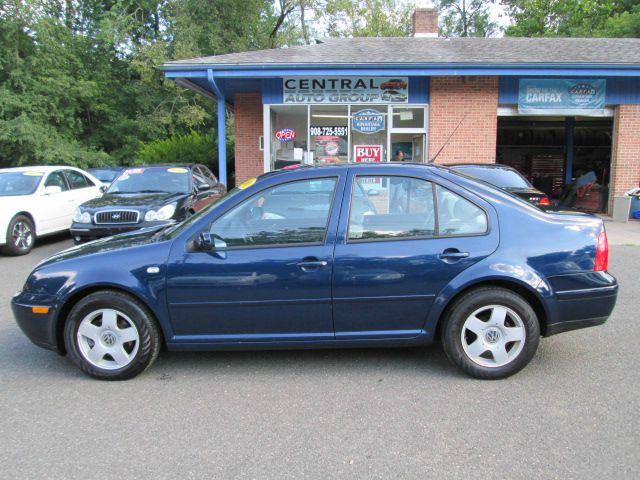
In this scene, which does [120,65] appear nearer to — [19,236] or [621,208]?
[19,236]

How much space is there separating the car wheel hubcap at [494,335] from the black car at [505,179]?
5.09 meters

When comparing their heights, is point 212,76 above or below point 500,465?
above

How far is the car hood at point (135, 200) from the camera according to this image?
7.91 metres

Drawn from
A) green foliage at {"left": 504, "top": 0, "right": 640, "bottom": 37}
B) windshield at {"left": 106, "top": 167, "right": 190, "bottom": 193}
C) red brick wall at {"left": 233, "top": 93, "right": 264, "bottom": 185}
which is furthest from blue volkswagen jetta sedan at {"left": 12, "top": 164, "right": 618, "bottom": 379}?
green foliage at {"left": 504, "top": 0, "right": 640, "bottom": 37}

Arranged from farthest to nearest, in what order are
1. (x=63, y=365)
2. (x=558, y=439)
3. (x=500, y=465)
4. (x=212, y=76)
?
(x=212, y=76) → (x=63, y=365) → (x=558, y=439) → (x=500, y=465)

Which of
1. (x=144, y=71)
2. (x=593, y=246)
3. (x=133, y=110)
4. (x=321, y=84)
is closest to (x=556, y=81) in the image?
(x=321, y=84)

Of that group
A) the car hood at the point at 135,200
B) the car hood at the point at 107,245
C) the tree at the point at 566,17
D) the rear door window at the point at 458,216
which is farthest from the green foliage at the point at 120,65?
the rear door window at the point at 458,216

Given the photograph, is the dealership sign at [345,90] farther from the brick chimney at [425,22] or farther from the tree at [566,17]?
the tree at [566,17]

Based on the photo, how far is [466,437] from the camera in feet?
9.68

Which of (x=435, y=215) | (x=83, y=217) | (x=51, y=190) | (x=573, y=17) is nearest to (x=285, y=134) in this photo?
(x=51, y=190)

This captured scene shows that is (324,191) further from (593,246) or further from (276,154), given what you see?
(276,154)

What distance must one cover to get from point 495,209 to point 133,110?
28.1m

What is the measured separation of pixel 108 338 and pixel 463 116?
1132 centimetres

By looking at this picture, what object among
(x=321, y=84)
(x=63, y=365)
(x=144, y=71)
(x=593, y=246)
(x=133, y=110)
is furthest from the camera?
(x=133, y=110)
